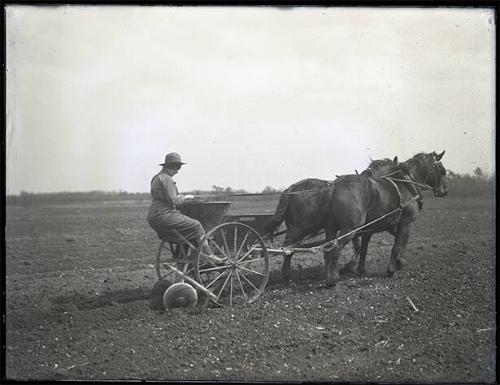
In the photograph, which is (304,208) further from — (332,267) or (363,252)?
(363,252)

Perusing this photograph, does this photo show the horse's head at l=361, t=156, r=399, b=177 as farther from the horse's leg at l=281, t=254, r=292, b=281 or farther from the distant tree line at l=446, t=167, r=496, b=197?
the horse's leg at l=281, t=254, r=292, b=281

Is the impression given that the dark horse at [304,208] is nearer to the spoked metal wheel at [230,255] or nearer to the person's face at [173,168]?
the spoked metal wheel at [230,255]

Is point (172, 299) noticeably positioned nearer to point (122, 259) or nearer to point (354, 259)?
point (354, 259)

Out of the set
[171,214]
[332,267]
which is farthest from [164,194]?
[332,267]

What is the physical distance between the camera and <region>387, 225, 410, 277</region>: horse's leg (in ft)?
27.2

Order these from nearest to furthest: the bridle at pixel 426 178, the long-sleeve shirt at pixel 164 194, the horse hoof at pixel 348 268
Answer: the long-sleeve shirt at pixel 164 194
the bridle at pixel 426 178
the horse hoof at pixel 348 268

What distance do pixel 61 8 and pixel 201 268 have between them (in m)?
4.03

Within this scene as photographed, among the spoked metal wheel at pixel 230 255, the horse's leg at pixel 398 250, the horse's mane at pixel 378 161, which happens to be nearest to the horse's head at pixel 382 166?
the horse's mane at pixel 378 161

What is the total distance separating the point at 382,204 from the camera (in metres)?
8.28

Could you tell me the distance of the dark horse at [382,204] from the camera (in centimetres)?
772

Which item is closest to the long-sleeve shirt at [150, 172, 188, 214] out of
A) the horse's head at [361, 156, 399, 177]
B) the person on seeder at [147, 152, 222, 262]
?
the person on seeder at [147, 152, 222, 262]

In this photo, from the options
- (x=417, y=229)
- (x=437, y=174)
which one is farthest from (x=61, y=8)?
(x=417, y=229)

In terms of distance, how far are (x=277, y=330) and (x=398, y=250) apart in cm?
336

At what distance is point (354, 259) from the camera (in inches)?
350
